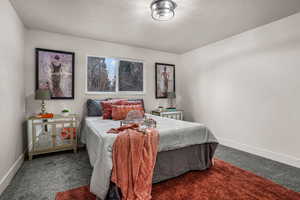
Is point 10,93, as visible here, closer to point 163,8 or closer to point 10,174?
point 10,174

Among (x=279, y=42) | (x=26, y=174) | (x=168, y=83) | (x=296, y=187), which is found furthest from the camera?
(x=168, y=83)

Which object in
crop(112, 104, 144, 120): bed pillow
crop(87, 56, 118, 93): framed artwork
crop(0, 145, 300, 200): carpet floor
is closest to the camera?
crop(0, 145, 300, 200): carpet floor

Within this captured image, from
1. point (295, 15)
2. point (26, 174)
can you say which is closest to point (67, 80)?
point (26, 174)

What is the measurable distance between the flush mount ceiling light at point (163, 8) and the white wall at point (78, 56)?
1.84 meters

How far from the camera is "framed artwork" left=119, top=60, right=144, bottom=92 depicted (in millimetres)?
3922

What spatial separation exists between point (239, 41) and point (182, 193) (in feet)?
10.5

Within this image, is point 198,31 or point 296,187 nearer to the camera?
point 296,187

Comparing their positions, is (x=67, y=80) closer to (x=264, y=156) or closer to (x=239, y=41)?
(x=239, y=41)

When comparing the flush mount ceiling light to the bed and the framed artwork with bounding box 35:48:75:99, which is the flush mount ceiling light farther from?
the framed artwork with bounding box 35:48:75:99

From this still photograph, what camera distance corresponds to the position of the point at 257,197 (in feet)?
5.45

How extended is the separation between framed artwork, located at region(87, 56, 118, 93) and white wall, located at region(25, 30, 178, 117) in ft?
0.39

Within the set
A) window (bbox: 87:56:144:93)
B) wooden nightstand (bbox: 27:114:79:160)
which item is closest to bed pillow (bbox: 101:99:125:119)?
wooden nightstand (bbox: 27:114:79:160)

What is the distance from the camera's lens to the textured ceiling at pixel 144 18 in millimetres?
2191

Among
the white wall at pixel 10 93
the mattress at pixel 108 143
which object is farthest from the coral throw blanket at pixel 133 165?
the white wall at pixel 10 93
